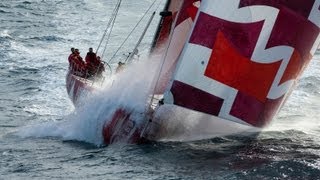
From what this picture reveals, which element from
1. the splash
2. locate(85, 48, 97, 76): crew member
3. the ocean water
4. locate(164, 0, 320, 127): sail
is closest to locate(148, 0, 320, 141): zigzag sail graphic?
locate(164, 0, 320, 127): sail

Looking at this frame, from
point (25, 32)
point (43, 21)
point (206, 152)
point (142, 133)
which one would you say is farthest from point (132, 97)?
point (43, 21)

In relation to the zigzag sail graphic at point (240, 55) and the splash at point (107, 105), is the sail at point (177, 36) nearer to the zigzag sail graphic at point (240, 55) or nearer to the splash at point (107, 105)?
the splash at point (107, 105)

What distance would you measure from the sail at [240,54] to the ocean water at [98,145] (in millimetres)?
777

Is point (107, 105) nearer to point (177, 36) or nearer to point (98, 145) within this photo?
point (98, 145)

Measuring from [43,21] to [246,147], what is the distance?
18.4 meters

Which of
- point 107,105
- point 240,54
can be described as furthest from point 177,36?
point 240,54

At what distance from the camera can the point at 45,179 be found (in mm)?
9070

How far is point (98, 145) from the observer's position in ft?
35.6

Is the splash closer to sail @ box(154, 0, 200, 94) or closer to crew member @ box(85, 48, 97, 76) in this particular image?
sail @ box(154, 0, 200, 94)

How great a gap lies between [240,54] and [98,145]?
3.09 meters

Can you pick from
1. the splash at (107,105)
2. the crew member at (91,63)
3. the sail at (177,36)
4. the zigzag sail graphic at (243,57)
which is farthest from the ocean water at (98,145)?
the sail at (177,36)

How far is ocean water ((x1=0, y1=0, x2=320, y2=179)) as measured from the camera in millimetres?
8891

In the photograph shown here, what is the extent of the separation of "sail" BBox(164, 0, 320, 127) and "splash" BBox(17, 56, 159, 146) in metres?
1.21

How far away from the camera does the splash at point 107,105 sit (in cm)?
1075
